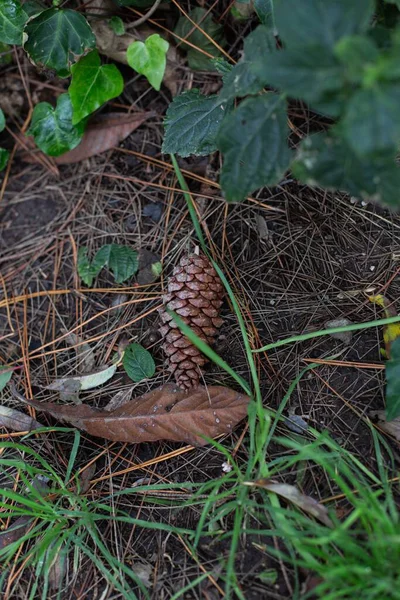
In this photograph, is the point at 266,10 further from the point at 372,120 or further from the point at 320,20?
the point at 372,120

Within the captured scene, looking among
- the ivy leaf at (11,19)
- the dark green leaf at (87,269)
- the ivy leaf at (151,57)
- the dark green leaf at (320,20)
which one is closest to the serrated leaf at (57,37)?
Answer: the ivy leaf at (11,19)

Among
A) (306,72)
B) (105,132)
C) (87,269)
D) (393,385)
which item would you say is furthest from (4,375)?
(306,72)

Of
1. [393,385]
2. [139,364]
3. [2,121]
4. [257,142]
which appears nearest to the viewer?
[257,142]

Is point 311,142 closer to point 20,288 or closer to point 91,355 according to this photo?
point 91,355

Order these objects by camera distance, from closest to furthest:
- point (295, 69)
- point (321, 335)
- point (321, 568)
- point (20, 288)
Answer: point (295, 69) < point (321, 568) < point (321, 335) < point (20, 288)

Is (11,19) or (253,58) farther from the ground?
(253,58)

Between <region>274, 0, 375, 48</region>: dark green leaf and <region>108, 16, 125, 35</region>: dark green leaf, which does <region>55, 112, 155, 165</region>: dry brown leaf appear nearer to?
<region>108, 16, 125, 35</region>: dark green leaf

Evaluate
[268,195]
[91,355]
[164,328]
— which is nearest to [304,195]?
[268,195]
